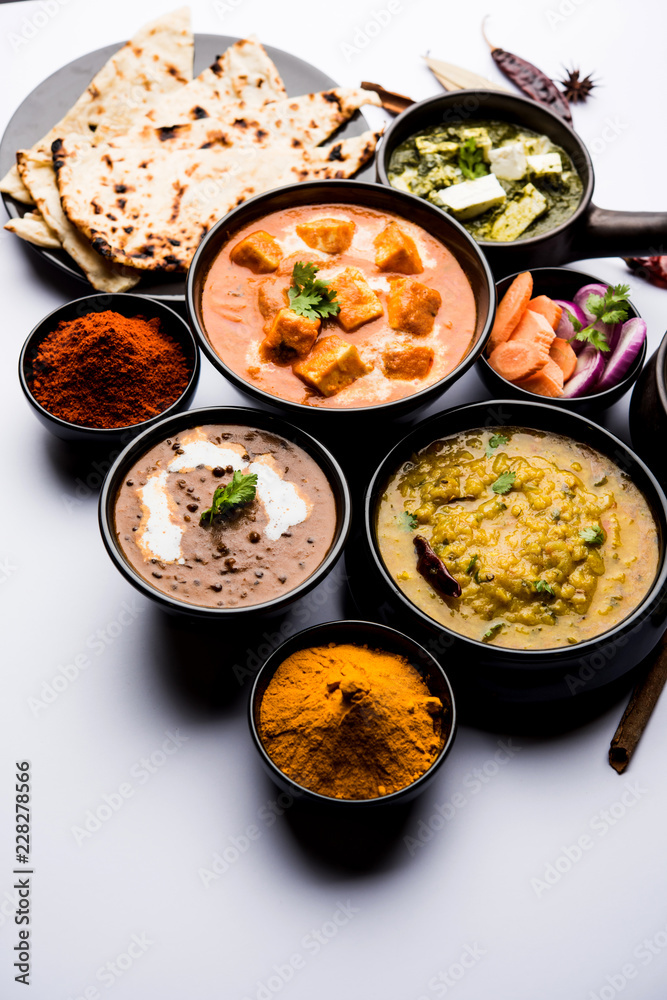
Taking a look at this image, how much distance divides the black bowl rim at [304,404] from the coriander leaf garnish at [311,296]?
0.99 ft

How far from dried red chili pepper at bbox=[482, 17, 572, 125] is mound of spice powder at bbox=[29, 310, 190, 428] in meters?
2.18

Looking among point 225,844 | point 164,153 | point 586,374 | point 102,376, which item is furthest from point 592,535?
point 164,153

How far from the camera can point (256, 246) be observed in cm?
298

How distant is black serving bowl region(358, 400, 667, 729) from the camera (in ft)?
7.93

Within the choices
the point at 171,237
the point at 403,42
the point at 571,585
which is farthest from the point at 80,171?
the point at 571,585

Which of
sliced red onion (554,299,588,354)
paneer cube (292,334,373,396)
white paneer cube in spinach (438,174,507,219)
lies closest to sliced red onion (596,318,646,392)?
sliced red onion (554,299,588,354)

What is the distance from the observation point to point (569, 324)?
3.13m

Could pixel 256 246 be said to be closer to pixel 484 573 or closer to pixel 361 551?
pixel 361 551

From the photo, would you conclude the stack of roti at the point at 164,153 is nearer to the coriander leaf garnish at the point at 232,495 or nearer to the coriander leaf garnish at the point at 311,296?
the coriander leaf garnish at the point at 311,296

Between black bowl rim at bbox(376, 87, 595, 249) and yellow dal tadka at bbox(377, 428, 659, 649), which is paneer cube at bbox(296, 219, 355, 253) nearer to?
black bowl rim at bbox(376, 87, 595, 249)

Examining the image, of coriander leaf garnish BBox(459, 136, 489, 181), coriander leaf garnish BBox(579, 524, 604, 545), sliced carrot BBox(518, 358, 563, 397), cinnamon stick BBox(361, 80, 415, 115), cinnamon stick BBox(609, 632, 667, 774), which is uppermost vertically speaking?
cinnamon stick BBox(361, 80, 415, 115)

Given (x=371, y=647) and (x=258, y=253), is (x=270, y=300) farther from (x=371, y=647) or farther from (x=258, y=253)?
(x=371, y=647)

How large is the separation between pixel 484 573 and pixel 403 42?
2.82m

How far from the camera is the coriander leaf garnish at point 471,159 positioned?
347 cm
